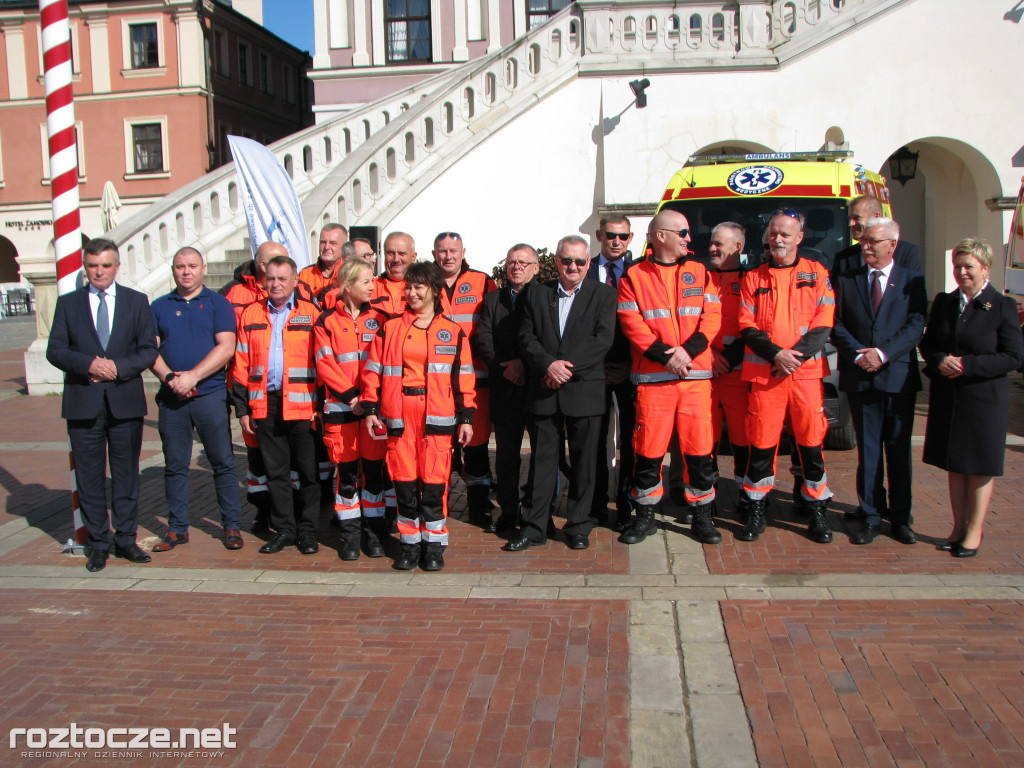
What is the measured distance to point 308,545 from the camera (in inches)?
232

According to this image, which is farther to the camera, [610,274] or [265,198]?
[265,198]

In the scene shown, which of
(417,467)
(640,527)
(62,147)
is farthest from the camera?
(62,147)

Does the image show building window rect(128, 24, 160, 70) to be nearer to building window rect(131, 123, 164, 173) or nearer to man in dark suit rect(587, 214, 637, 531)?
building window rect(131, 123, 164, 173)

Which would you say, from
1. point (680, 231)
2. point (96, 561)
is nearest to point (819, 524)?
point (680, 231)

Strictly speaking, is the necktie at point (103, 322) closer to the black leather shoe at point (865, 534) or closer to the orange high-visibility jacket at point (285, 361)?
the orange high-visibility jacket at point (285, 361)

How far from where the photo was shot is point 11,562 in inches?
234

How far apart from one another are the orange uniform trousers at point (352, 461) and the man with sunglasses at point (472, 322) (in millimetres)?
776

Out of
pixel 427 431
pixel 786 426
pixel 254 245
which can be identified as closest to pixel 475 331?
pixel 427 431

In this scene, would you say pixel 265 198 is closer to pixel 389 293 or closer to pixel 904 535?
pixel 389 293

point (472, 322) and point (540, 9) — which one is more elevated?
point (540, 9)

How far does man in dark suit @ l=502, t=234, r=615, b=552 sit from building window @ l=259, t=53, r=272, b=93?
3632cm

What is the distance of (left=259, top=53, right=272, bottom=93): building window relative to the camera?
38250 millimetres

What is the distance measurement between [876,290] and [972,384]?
841 millimetres

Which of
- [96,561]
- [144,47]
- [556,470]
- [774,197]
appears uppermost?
[144,47]
